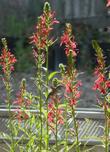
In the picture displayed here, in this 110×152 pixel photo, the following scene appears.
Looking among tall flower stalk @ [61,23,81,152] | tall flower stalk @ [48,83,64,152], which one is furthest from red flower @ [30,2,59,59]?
tall flower stalk @ [48,83,64,152]

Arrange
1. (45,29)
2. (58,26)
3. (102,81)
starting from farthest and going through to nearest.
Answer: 1. (58,26)
2. (45,29)
3. (102,81)

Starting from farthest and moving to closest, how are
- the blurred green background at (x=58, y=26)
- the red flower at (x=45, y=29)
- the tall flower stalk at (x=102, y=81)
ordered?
the blurred green background at (x=58, y=26)
the red flower at (x=45, y=29)
the tall flower stalk at (x=102, y=81)

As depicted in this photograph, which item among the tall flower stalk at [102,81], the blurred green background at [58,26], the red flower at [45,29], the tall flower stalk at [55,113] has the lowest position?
the tall flower stalk at [55,113]

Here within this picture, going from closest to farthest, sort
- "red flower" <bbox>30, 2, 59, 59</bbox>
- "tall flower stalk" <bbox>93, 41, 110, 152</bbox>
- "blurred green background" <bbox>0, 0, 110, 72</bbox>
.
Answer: "tall flower stalk" <bbox>93, 41, 110, 152</bbox> → "red flower" <bbox>30, 2, 59, 59</bbox> → "blurred green background" <bbox>0, 0, 110, 72</bbox>

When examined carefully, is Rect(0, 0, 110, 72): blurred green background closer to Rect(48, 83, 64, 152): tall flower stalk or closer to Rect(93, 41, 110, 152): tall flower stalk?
Rect(48, 83, 64, 152): tall flower stalk

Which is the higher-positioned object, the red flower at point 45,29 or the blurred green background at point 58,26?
the blurred green background at point 58,26

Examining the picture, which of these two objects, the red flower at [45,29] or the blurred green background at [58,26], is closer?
the red flower at [45,29]

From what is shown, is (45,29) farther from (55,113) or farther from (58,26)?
(58,26)

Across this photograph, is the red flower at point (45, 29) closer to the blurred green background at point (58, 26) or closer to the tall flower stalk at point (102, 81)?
the tall flower stalk at point (102, 81)

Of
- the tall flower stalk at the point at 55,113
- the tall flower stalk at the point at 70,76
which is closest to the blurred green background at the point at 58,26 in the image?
the tall flower stalk at the point at 55,113

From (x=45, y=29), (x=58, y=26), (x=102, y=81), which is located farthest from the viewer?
(x=58, y=26)

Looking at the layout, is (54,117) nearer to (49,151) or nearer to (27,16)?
(49,151)

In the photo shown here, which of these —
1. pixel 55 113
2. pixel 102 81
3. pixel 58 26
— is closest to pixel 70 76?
pixel 102 81

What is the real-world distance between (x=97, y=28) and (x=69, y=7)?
711mm
